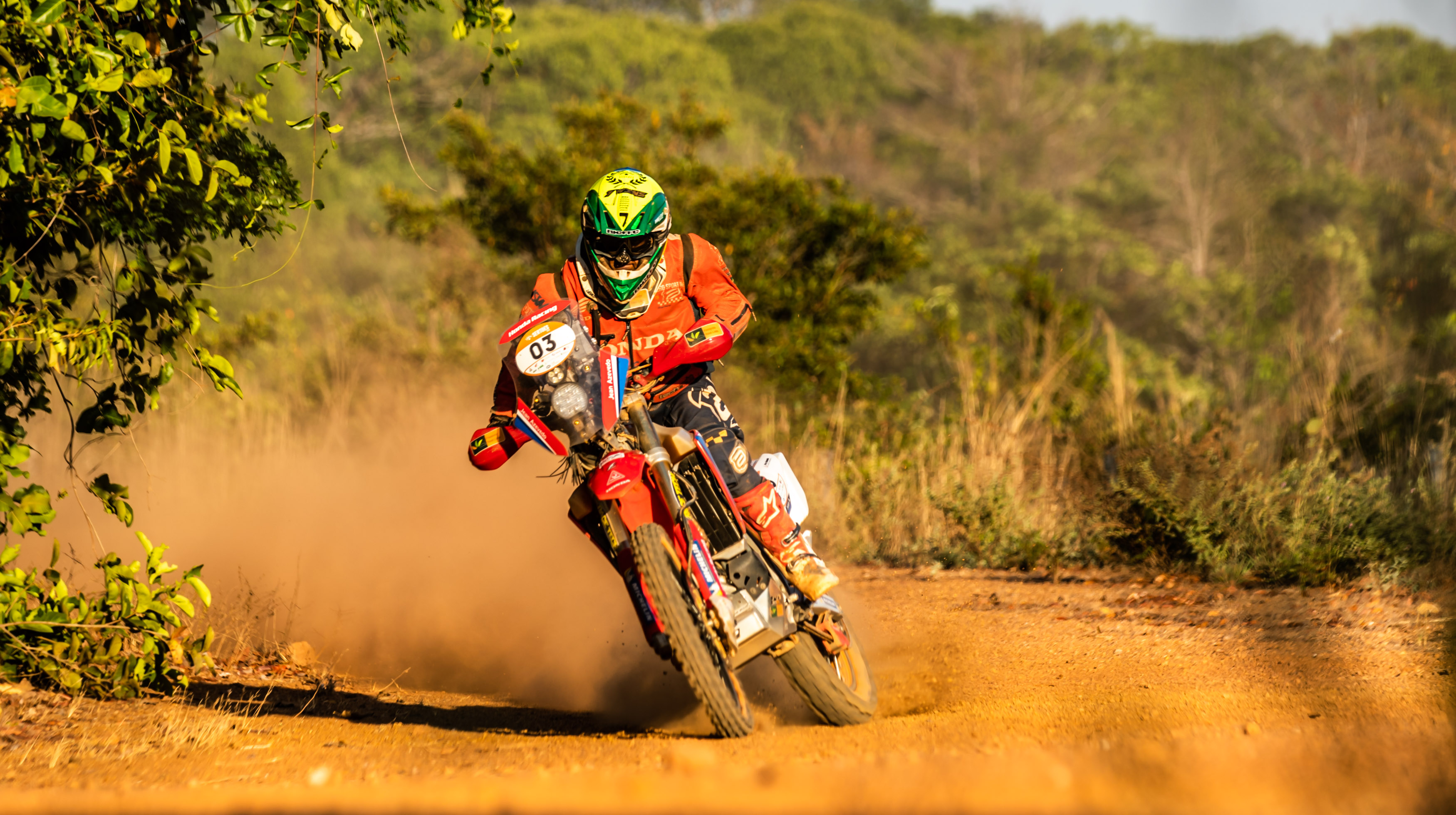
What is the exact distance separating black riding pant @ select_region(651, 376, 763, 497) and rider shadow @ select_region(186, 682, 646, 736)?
1.23m

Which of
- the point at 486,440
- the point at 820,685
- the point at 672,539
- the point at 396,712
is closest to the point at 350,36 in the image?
the point at 486,440

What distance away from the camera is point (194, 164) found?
4578mm

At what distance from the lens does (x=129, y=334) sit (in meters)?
5.16

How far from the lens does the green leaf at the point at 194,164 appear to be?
4.56 metres

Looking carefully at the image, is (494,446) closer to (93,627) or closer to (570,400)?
(570,400)

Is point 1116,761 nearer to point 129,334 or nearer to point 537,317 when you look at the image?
point 537,317

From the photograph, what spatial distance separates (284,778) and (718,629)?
1600 mm

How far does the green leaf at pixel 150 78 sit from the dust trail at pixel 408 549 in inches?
75.3

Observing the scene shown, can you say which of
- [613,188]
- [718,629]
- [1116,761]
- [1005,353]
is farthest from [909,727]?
[1005,353]

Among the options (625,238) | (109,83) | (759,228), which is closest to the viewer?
(109,83)

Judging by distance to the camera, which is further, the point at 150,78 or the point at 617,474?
the point at 150,78

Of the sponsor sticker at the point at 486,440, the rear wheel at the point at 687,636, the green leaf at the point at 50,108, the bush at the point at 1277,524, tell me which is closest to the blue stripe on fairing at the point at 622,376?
the rear wheel at the point at 687,636

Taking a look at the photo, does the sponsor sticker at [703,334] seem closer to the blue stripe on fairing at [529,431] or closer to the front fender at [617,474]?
the front fender at [617,474]

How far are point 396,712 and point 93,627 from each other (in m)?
1.49
